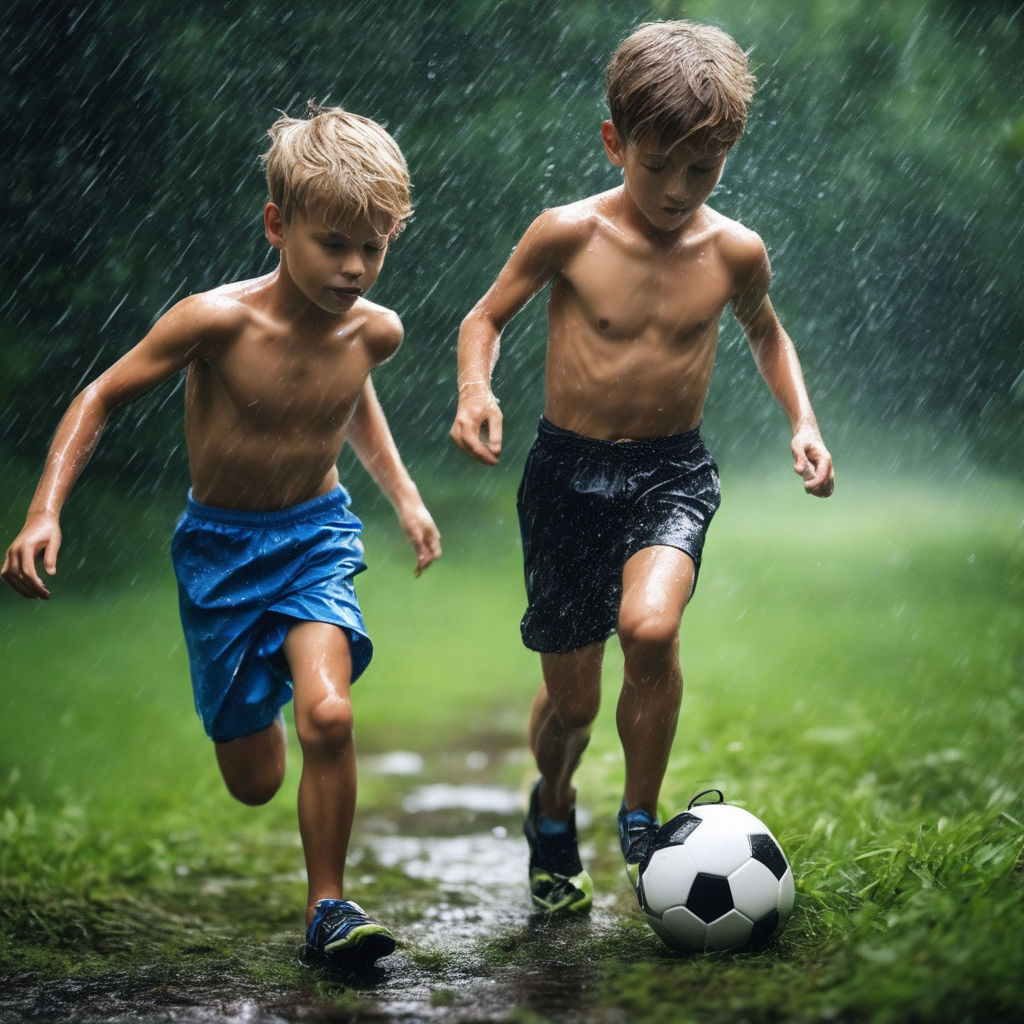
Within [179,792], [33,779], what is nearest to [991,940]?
[179,792]

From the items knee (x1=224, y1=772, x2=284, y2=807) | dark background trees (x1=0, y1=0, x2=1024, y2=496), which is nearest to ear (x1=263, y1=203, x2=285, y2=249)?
knee (x1=224, y1=772, x2=284, y2=807)

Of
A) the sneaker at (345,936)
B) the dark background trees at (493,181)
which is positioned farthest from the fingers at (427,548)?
the dark background trees at (493,181)

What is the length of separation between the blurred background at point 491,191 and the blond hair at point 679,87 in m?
2.51

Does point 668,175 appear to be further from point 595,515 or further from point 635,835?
point 635,835

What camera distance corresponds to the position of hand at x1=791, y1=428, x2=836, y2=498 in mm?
3172

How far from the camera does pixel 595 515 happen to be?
3.42 meters

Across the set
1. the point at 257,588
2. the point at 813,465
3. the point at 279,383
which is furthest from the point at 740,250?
the point at 257,588

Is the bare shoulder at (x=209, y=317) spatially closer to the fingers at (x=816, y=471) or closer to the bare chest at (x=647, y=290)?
the bare chest at (x=647, y=290)

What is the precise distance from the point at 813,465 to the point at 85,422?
1.77 m

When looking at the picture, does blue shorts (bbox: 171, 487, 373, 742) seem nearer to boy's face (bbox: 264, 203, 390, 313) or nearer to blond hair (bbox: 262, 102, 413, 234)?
boy's face (bbox: 264, 203, 390, 313)

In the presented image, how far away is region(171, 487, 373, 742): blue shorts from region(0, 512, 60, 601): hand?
1.72 ft

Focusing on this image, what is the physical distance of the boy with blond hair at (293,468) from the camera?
3.06 m

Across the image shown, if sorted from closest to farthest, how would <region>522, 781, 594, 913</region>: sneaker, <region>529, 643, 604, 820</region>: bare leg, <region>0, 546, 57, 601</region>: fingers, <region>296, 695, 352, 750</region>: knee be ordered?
1. <region>0, 546, 57, 601</region>: fingers
2. <region>296, 695, 352, 750</region>: knee
3. <region>529, 643, 604, 820</region>: bare leg
4. <region>522, 781, 594, 913</region>: sneaker

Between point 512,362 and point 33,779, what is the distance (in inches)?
127
